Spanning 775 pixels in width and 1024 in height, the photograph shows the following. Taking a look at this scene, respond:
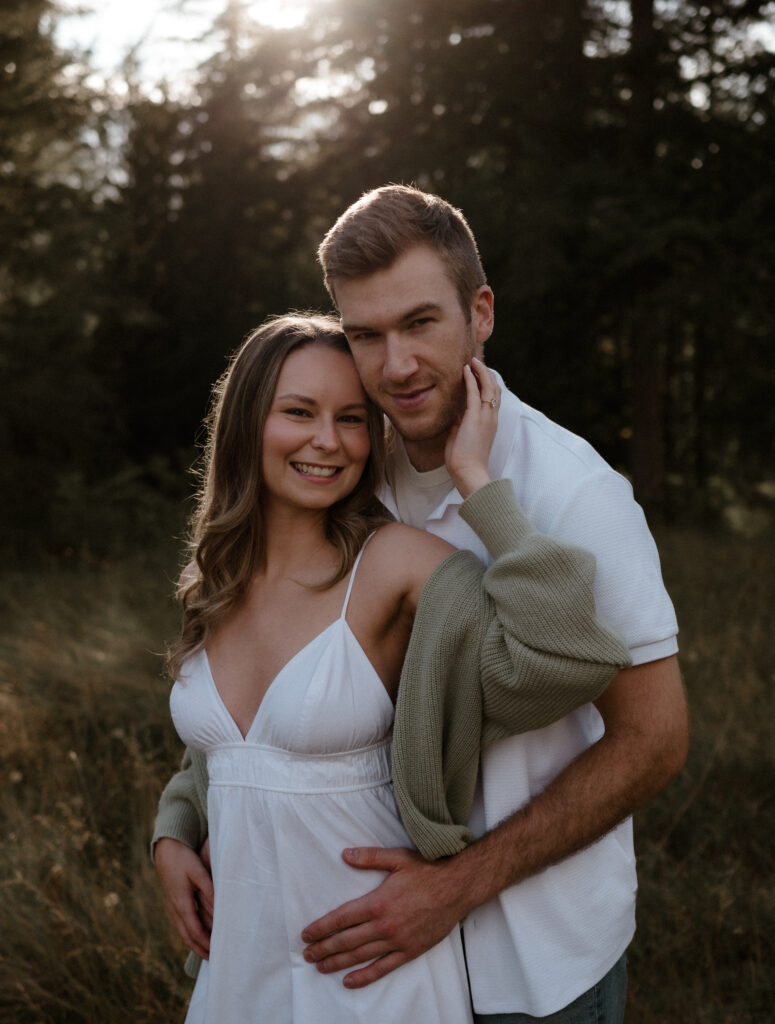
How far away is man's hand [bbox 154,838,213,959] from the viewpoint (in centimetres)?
223

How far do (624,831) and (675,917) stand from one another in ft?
5.60

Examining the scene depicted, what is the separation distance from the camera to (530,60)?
11016 millimetres

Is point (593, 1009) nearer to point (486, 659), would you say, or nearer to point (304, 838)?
point (304, 838)

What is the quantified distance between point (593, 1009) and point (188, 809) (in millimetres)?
1097

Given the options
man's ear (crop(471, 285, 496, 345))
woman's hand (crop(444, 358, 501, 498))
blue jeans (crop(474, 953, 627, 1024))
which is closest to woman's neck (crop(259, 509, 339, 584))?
woman's hand (crop(444, 358, 501, 498))

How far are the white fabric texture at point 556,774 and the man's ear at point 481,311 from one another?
1.50 ft

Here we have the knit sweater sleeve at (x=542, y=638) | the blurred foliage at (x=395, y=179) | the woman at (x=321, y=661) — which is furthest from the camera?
the blurred foliage at (x=395, y=179)

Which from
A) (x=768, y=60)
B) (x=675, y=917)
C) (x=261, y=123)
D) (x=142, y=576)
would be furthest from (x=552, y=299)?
(x=675, y=917)

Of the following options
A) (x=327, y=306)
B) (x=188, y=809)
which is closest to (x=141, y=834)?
(x=188, y=809)

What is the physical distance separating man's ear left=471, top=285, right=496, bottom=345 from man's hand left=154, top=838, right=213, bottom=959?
4.86 ft

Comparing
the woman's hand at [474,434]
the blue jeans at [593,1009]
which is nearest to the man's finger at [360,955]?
the blue jeans at [593,1009]

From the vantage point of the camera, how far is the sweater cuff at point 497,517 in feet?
6.19

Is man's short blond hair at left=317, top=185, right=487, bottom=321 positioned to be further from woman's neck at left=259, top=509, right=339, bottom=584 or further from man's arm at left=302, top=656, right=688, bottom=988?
man's arm at left=302, top=656, right=688, bottom=988

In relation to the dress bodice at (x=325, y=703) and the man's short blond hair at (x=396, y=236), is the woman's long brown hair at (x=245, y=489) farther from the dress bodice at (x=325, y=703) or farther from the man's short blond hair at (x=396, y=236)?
the dress bodice at (x=325, y=703)
